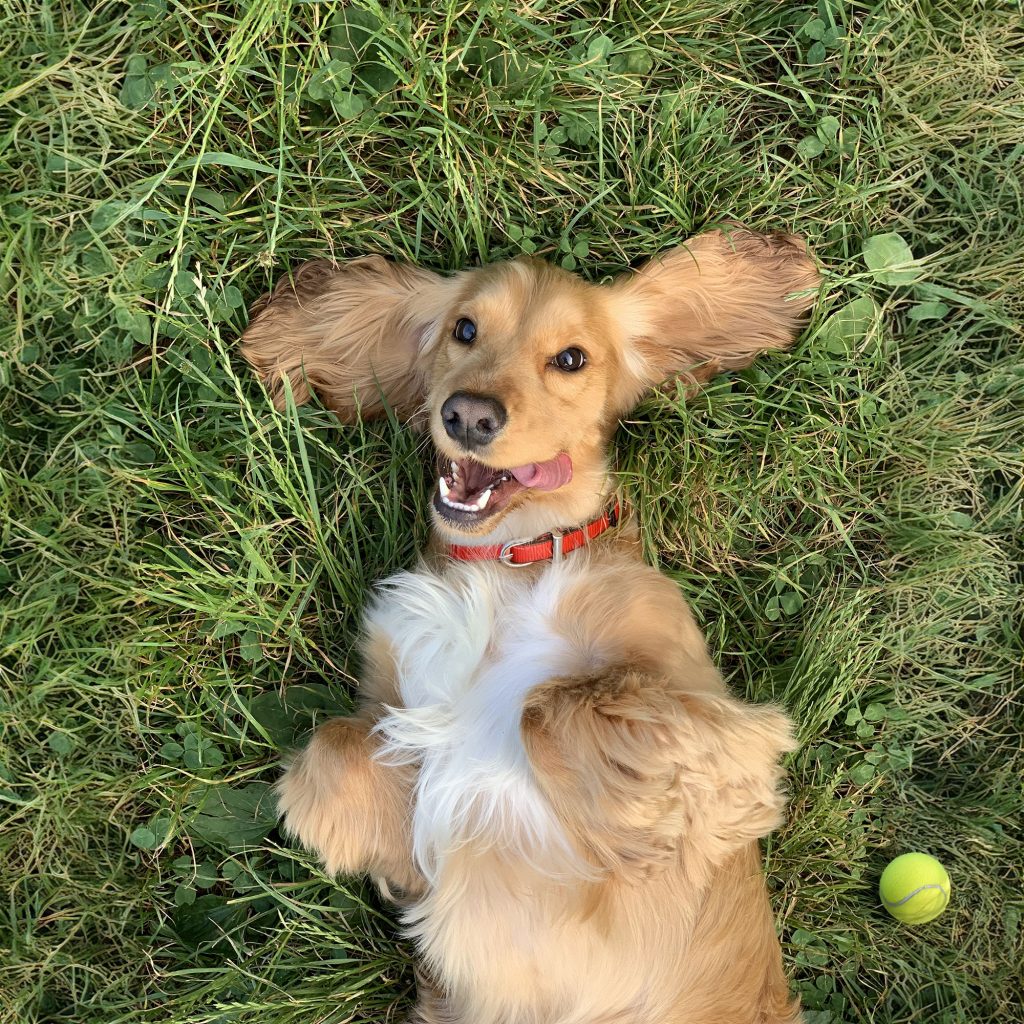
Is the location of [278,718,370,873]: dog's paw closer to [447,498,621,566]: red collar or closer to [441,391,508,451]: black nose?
[447,498,621,566]: red collar

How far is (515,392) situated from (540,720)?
0.98 meters

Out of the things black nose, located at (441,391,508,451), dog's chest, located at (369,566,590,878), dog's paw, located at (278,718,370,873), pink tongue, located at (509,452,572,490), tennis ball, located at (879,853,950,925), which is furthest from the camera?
tennis ball, located at (879,853,950,925)

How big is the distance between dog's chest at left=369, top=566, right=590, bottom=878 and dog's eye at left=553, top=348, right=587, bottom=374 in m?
0.68

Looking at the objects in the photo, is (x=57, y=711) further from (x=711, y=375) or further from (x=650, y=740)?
(x=711, y=375)

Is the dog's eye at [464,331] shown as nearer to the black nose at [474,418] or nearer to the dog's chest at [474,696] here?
the black nose at [474,418]

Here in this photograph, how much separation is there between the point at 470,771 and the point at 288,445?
4.60 feet

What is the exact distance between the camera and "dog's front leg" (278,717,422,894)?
290 cm

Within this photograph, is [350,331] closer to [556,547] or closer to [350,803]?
[556,547]

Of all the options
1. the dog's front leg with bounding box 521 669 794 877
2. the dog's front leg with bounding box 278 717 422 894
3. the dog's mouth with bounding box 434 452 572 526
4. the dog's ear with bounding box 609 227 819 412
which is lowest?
the dog's front leg with bounding box 278 717 422 894

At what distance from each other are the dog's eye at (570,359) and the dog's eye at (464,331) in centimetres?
30

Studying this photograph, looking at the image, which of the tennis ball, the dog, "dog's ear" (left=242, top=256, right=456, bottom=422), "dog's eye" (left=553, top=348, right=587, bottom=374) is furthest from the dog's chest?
the tennis ball

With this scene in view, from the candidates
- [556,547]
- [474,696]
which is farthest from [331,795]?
[556,547]

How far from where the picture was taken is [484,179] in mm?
3551

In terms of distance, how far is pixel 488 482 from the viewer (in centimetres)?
302
